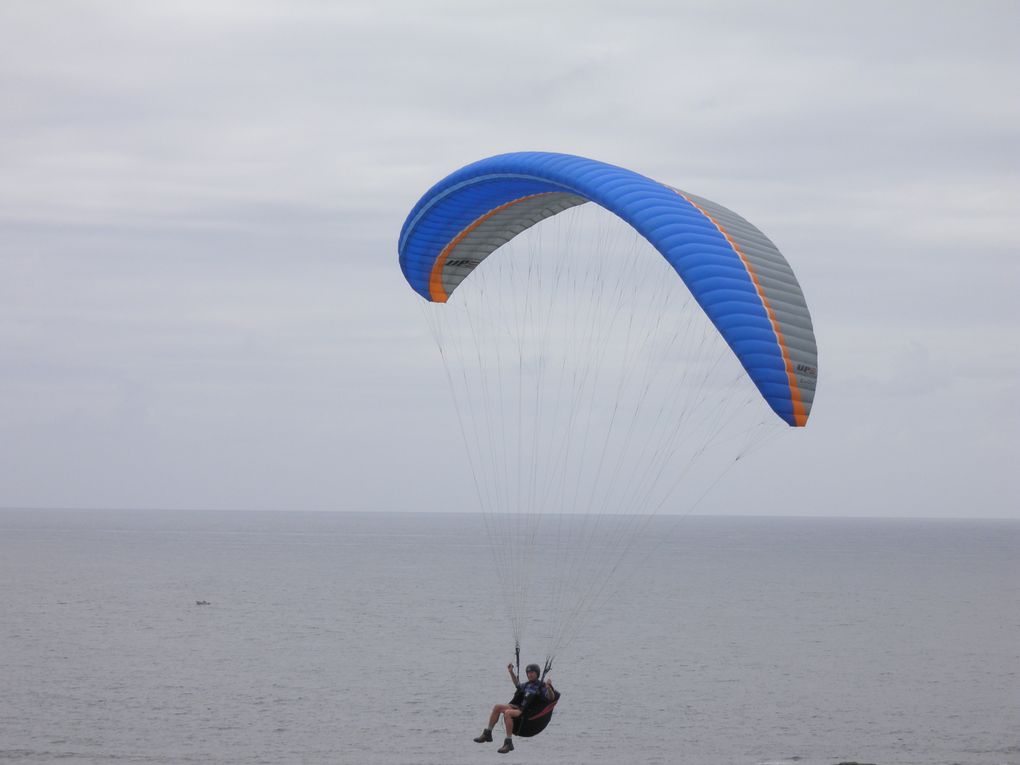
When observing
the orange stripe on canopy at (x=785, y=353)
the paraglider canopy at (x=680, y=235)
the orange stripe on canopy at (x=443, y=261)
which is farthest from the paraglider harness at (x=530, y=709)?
the orange stripe on canopy at (x=443, y=261)

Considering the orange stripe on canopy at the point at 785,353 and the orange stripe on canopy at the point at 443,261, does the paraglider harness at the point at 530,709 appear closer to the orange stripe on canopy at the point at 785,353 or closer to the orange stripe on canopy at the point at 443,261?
the orange stripe on canopy at the point at 785,353

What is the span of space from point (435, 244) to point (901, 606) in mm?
77107

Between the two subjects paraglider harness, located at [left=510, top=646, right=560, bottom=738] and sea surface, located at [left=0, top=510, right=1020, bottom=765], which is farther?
sea surface, located at [left=0, top=510, right=1020, bottom=765]

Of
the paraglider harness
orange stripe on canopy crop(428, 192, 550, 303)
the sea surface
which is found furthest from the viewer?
the sea surface

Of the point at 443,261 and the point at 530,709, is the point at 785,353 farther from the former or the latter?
the point at 443,261

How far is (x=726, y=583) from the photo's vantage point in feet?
364

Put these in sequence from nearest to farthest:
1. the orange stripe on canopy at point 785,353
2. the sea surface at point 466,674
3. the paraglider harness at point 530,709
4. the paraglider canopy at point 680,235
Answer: the orange stripe on canopy at point 785,353 → the paraglider canopy at point 680,235 → the paraglider harness at point 530,709 → the sea surface at point 466,674

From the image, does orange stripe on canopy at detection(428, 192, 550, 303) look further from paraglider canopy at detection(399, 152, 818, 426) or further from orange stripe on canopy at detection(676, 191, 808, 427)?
orange stripe on canopy at detection(676, 191, 808, 427)

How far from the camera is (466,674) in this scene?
51594 mm

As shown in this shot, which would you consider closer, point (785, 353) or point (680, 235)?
point (785, 353)

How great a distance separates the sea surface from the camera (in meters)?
38.6

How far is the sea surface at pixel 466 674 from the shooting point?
38625mm

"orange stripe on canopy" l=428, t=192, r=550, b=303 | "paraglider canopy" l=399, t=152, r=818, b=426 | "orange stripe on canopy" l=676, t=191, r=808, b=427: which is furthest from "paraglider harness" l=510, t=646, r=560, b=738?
"orange stripe on canopy" l=428, t=192, r=550, b=303

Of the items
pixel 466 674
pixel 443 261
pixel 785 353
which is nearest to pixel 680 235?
pixel 785 353
